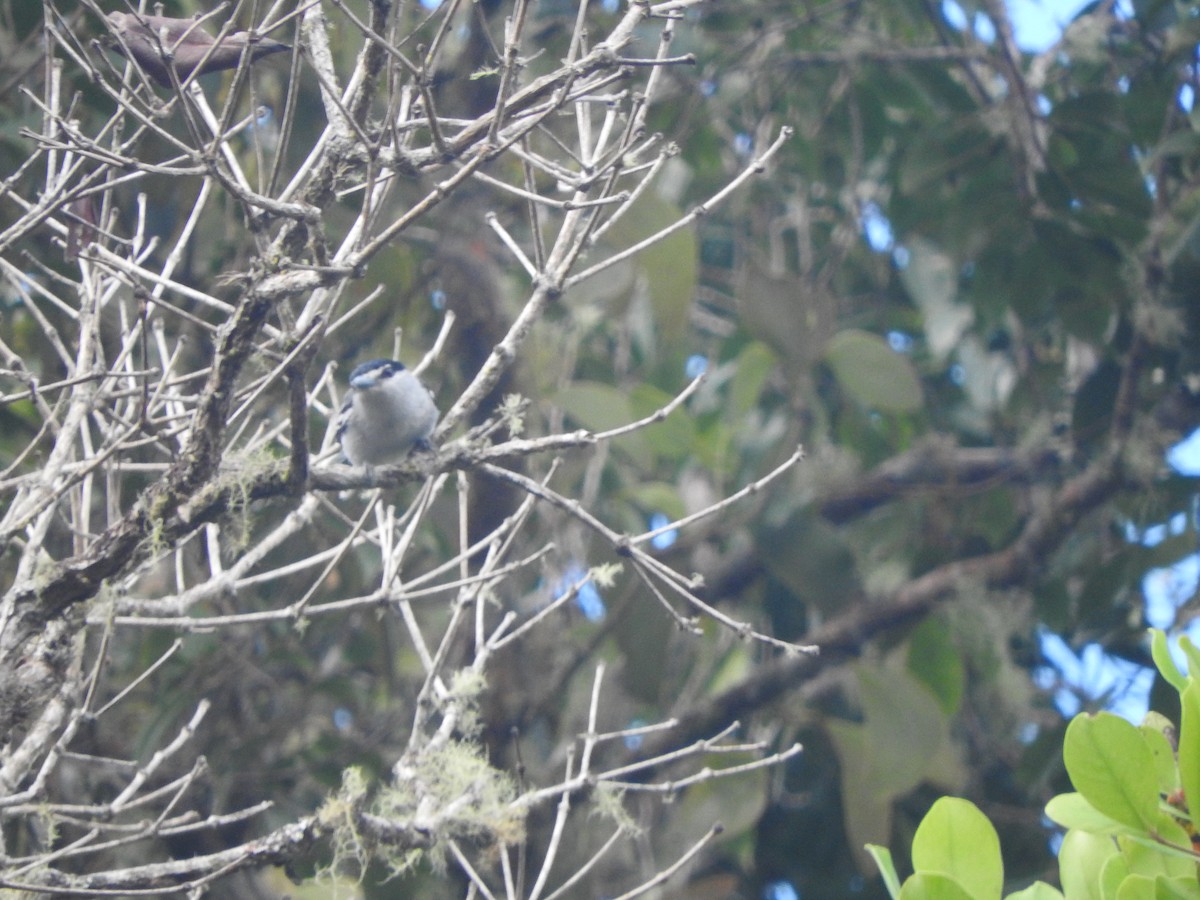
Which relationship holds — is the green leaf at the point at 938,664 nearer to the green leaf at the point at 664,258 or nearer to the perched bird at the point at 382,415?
the green leaf at the point at 664,258

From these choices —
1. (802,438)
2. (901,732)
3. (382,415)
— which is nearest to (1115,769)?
(382,415)

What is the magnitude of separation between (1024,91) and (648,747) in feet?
9.60

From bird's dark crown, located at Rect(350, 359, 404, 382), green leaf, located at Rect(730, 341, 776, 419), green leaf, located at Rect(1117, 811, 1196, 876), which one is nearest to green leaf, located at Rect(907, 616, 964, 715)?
green leaf, located at Rect(730, 341, 776, 419)

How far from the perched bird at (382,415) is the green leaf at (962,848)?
6.15ft

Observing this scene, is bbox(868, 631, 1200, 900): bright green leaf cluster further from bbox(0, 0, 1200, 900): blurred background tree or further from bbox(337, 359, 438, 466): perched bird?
bbox(0, 0, 1200, 900): blurred background tree

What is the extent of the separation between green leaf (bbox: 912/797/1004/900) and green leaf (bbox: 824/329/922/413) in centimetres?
298

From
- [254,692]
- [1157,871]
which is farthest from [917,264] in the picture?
[1157,871]

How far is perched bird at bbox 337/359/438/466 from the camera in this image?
136 inches

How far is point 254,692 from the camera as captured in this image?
5.27 metres

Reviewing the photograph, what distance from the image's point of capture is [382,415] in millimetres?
3484

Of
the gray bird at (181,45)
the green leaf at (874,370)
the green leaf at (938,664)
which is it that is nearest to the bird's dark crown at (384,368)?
the gray bird at (181,45)

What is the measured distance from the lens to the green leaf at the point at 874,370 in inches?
188

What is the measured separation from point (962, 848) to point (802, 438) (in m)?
3.57

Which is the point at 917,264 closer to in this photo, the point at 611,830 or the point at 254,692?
→ the point at 611,830
